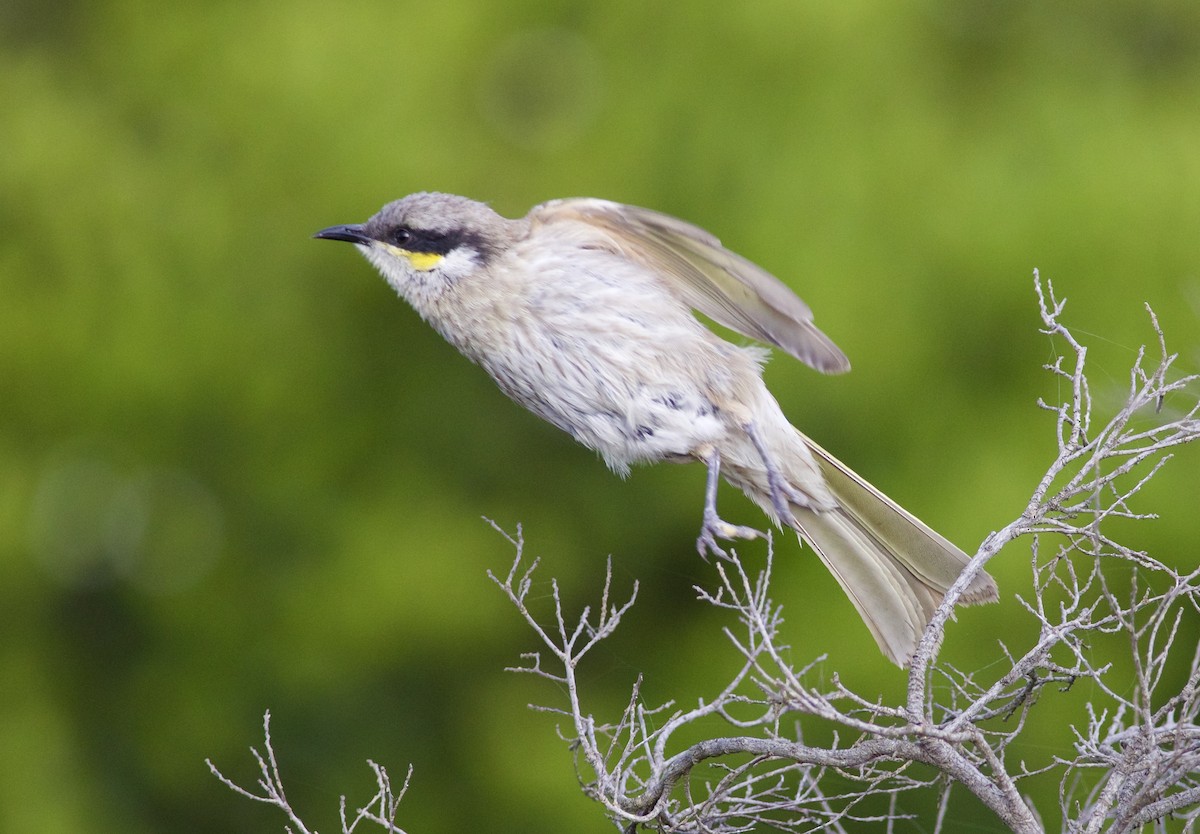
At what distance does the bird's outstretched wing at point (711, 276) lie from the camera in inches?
103

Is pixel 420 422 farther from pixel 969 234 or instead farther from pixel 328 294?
pixel 969 234

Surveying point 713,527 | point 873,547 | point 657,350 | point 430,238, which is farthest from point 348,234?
point 873,547

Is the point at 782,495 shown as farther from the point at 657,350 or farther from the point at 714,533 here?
the point at 657,350

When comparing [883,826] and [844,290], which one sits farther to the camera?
[883,826]

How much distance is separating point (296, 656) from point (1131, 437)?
11.4 ft

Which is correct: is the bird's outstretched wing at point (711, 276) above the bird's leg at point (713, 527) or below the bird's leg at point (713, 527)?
above

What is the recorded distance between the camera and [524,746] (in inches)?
181

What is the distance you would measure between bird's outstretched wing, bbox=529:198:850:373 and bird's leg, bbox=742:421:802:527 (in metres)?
0.20

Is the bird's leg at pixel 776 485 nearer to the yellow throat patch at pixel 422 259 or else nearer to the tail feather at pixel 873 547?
the tail feather at pixel 873 547

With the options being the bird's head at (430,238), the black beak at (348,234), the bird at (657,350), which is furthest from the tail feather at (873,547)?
the black beak at (348,234)

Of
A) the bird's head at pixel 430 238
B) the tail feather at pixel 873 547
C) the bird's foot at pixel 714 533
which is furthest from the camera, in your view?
the bird's head at pixel 430 238

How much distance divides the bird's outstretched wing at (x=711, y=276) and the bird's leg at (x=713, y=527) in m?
0.29

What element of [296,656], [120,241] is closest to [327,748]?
[296,656]

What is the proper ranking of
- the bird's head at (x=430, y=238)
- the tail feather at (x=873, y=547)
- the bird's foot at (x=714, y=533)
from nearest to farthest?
the bird's foot at (x=714, y=533) < the tail feather at (x=873, y=547) < the bird's head at (x=430, y=238)
